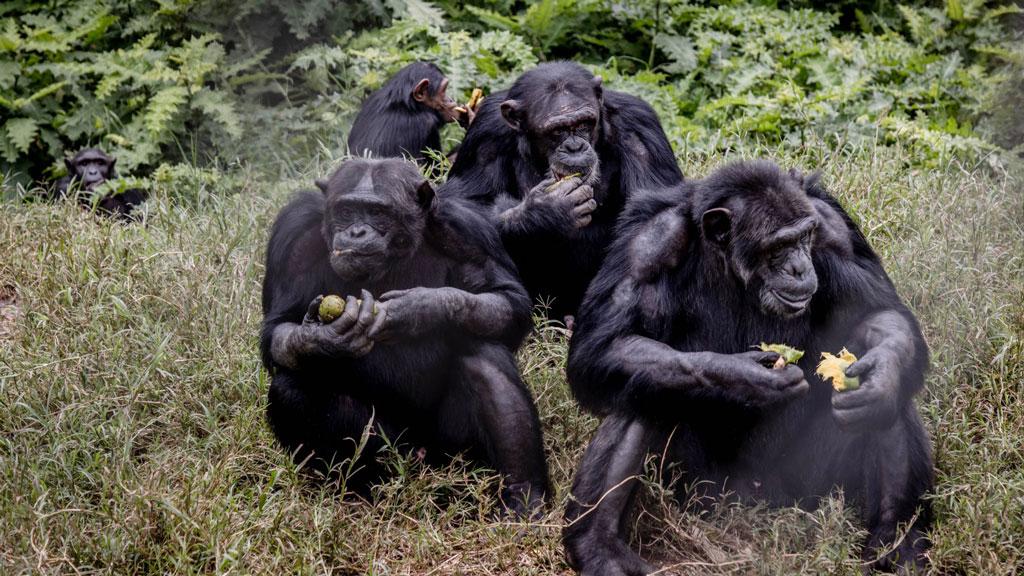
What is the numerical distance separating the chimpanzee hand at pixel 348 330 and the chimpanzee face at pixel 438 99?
197 inches

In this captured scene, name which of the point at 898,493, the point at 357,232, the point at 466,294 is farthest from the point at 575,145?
the point at 898,493

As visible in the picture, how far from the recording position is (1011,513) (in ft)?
17.7

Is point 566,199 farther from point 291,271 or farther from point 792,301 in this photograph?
point 792,301

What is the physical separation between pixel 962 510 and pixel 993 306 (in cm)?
186

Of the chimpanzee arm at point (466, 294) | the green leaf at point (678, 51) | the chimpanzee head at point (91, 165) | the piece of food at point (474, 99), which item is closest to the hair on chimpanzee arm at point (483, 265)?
the chimpanzee arm at point (466, 294)

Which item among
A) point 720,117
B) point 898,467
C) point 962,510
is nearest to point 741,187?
point 898,467

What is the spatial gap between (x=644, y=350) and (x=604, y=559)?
38.2 inches

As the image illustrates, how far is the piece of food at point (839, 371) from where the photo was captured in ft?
17.2

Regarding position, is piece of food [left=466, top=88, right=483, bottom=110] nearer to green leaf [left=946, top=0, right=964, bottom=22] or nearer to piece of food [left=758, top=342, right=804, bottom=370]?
green leaf [left=946, top=0, right=964, bottom=22]

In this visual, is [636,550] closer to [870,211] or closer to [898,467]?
[898,467]

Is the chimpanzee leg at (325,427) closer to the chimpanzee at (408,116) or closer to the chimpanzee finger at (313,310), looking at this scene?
the chimpanzee finger at (313,310)

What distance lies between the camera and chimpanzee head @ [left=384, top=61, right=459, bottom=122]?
1060cm

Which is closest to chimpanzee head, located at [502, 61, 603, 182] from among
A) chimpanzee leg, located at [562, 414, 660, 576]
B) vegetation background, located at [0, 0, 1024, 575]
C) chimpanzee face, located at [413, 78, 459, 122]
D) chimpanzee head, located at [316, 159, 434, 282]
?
vegetation background, located at [0, 0, 1024, 575]

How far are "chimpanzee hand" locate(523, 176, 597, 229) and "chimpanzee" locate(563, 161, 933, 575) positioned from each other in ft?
4.42
